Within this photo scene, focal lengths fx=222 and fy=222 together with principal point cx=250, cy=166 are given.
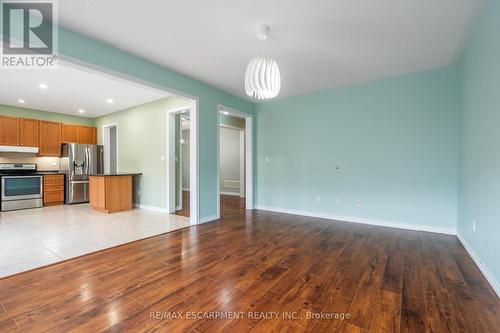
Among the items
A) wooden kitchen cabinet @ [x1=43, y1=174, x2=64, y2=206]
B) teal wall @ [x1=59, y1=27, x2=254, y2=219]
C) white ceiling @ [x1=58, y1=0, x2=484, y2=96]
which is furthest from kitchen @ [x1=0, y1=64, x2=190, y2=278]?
white ceiling @ [x1=58, y1=0, x2=484, y2=96]

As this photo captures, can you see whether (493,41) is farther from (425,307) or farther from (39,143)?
(39,143)

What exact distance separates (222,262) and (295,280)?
845 millimetres

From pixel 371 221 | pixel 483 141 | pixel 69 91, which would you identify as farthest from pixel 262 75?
pixel 69 91

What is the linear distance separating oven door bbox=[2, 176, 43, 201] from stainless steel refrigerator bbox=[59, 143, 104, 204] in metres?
0.62

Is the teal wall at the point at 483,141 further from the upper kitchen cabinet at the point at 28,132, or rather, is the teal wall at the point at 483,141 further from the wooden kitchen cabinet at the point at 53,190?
the upper kitchen cabinet at the point at 28,132

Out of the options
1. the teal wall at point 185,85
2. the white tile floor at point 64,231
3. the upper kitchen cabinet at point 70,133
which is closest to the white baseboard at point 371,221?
the teal wall at point 185,85

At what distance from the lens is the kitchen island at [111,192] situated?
4.94m

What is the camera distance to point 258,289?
1988 mm

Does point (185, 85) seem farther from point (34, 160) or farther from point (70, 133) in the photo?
point (34, 160)

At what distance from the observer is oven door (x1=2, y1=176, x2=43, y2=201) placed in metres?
5.23

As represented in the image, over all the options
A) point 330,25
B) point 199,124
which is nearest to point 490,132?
point 330,25

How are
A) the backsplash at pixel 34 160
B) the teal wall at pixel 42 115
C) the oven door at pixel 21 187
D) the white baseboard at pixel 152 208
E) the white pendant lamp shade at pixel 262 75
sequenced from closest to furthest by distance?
the white pendant lamp shade at pixel 262 75
the white baseboard at pixel 152 208
the oven door at pixel 21 187
the teal wall at pixel 42 115
the backsplash at pixel 34 160

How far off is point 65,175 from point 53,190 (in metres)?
0.48

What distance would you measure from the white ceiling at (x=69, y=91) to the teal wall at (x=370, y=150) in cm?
286
